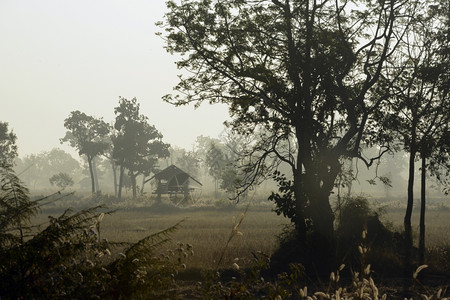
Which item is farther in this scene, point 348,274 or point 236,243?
point 236,243

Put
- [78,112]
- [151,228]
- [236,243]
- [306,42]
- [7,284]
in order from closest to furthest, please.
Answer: [7,284]
[306,42]
[236,243]
[151,228]
[78,112]

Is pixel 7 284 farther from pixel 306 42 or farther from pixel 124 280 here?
pixel 306 42

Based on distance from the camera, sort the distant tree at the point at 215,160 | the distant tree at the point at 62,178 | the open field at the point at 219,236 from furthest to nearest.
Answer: the distant tree at the point at 215,160 → the distant tree at the point at 62,178 → the open field at the point at 219,236

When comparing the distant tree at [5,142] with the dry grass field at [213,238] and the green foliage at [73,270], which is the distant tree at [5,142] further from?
the green foliage at [73,270]

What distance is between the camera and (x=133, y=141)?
2416 inches

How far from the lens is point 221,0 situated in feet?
48.5

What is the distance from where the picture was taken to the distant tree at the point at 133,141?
6100 centimetres

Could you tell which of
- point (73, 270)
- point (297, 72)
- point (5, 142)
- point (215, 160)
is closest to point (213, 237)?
point (297, 72)

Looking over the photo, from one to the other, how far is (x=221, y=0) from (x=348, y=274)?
9.65m

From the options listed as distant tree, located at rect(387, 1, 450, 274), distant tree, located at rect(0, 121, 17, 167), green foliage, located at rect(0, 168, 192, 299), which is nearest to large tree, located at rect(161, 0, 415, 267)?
distant tree, located at rect(387, 1, 450, 274)

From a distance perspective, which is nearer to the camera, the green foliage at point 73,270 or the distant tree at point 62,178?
the green foliage at point 73,270

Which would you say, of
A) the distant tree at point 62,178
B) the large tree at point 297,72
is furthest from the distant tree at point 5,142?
the large tree at point 297,72

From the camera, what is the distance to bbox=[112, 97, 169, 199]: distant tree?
2402 inches

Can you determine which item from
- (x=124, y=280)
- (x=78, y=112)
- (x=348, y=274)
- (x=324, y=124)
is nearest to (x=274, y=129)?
(x=324, y=124)
